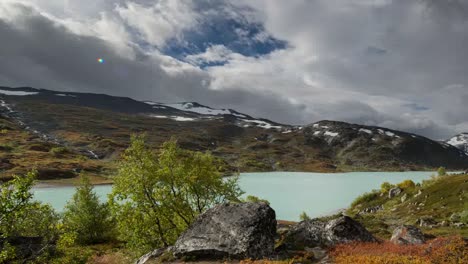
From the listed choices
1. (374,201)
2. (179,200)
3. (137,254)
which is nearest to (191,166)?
(179,200)

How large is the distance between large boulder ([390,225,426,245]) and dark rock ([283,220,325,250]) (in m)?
6.99

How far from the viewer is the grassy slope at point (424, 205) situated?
72125mm

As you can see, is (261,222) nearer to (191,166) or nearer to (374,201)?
(191,166)

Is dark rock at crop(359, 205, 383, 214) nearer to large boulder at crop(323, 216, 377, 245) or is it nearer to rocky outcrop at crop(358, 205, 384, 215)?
rocky outcrop at crop(358, 205, 384, 215)

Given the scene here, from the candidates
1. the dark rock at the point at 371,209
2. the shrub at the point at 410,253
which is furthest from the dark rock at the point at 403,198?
the shrub at the point at 410,253

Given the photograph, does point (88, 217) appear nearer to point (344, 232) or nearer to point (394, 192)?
point (344, 232)

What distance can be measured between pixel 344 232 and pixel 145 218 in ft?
63.0

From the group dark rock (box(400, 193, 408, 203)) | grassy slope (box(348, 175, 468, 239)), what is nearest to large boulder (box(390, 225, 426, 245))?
grassy slope (box(348, 175, 468, 239))

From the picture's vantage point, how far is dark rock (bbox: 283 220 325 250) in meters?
32.4

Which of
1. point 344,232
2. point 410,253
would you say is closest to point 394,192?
point 344,232

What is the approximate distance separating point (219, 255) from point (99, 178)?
17709cm

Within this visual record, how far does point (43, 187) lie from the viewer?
15475 cm

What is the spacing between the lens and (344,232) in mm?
32969

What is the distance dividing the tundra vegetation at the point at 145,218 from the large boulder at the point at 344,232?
Answer: 60.4 inches
